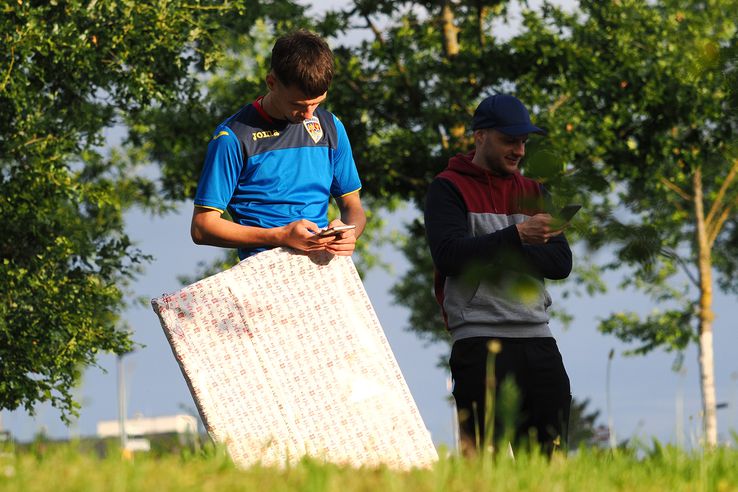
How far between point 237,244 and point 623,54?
43.6 ft

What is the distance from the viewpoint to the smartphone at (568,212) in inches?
96.5

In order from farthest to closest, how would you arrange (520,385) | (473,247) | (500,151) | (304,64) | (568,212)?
(500,151) < (520,385) < (304,64) < (473,247) < (568,212)

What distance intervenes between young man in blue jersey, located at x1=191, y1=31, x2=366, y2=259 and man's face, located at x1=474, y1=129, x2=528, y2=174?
803mm

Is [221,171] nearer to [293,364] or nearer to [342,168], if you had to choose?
[342,168]

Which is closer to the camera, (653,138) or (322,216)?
(322,216)

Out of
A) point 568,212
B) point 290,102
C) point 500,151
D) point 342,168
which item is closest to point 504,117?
point 500,151

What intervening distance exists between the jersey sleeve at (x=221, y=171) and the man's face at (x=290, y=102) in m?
0.26

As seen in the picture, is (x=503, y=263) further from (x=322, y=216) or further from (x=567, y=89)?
(x=567, y=89)

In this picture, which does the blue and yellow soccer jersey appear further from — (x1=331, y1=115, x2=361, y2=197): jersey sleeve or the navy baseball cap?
the navy baseball cap

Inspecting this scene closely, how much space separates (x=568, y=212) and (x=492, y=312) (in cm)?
236

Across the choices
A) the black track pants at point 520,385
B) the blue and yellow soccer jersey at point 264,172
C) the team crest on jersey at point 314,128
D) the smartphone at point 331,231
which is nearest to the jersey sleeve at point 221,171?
the blue and yellow soccer jersey at point 264,172

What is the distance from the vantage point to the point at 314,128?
4.95 m

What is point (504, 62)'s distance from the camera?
17.1m

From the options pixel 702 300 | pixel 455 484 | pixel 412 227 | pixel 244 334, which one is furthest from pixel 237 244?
pixel 702 300
